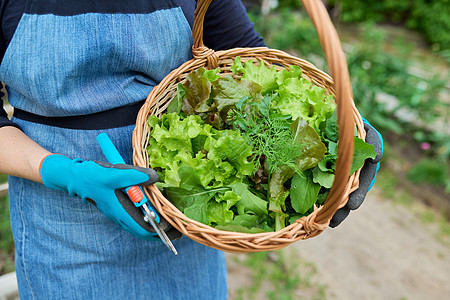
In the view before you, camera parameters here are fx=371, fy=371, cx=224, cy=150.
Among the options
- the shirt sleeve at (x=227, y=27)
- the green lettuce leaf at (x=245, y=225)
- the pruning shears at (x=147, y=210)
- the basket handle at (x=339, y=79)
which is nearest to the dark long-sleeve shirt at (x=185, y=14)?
the shirt sleeve at (x=227, y=27)

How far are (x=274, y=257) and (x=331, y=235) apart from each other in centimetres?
56

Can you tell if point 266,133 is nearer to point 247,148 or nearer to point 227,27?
point 247,148

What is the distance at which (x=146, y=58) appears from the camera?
112cm

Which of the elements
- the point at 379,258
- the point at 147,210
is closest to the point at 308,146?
the point at 147,210

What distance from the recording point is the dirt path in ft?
7.93

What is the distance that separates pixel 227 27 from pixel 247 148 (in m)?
0.50

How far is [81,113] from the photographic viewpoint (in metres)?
1.10

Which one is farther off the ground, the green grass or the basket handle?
the basket handle

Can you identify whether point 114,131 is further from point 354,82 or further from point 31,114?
point 354,82

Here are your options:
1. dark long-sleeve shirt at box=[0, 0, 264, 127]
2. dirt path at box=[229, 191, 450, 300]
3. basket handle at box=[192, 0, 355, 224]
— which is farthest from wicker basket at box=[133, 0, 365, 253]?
dirt path at box=[229, 191, 450, 300]

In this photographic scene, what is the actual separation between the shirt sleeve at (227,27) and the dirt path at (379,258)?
63.7 inches

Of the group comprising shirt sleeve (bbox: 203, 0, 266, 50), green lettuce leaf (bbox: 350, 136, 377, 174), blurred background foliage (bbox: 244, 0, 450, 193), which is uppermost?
shirt sleeve (bbox: 203, 0, 266, 50)

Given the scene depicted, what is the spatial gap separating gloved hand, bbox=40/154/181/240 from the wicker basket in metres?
0.06

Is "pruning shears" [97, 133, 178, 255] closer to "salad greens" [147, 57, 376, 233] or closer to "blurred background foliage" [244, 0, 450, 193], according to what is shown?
"salad greens" [147, 57, 376, 233]
